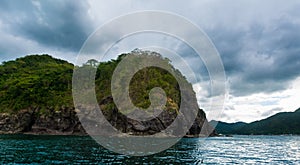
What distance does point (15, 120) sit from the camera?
14100 cm

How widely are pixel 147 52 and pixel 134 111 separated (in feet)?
184

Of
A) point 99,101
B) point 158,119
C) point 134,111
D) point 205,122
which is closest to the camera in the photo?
point 158,119

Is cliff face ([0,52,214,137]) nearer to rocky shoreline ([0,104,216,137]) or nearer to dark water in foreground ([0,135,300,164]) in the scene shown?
rocky shoreline ([0,104,216,137])

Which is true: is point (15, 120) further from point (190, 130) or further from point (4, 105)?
point (190, 130)

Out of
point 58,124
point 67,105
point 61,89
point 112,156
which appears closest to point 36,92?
point 61,89

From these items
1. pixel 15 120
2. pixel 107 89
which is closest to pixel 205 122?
pixel 107 89

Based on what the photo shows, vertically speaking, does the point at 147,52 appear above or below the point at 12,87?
above

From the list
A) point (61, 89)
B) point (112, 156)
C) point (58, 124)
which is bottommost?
point (112, 156)

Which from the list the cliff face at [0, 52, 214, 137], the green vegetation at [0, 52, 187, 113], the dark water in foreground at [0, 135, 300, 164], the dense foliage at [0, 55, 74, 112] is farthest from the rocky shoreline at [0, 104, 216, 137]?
the dark water in foreground at [0, 135, 300, 164]

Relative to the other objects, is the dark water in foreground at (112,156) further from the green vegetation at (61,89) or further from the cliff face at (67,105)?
the green vegetation at (61,89)

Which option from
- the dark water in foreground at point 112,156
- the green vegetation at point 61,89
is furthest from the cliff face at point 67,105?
the dark water in foreground at point 112,156

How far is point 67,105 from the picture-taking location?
155m

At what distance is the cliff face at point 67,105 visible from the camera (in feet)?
452

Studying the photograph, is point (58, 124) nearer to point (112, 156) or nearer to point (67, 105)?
point (67, 105)
